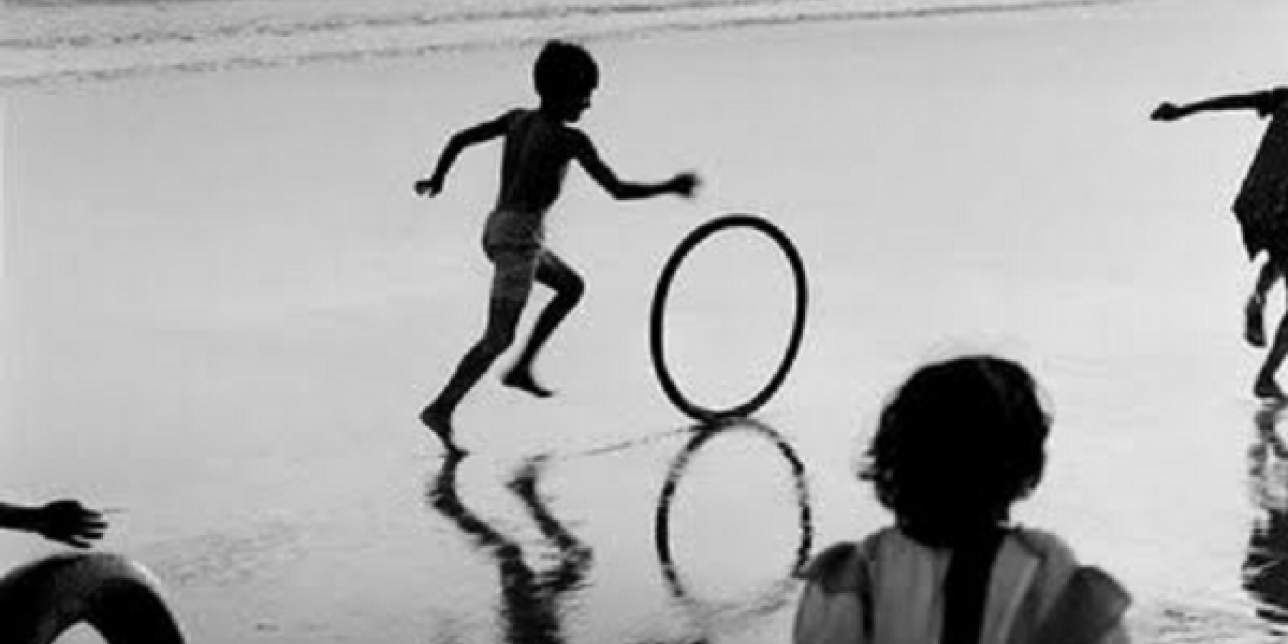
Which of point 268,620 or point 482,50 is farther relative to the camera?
point 482,50

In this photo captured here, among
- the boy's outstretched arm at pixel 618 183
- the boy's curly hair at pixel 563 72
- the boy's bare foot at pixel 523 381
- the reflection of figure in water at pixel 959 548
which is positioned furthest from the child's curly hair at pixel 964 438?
the boy's bare foot at pixel 523 381

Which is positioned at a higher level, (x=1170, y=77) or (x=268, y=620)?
(x=268, y=620)

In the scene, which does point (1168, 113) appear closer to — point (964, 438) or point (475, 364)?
point (475, 364)

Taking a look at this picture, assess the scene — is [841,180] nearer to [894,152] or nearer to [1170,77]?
[894,152]

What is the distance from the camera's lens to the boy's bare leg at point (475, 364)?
10328mm

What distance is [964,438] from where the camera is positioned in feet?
12.5

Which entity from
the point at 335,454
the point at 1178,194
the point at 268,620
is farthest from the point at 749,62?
the point at 268,620

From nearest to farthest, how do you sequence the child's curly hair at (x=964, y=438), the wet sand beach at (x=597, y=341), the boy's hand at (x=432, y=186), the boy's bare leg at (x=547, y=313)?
the child's curly hair at (x=964, y=438), the wet sand beach at (x=597, y=341), the boy's hand at (x=432, y=186), the boy's bare leg at (x=547, y=313)

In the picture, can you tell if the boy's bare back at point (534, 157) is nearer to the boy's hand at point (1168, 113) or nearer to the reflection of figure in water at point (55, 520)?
the boy's hand at point (1168, 113)

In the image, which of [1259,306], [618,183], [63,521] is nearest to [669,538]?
[618,183]

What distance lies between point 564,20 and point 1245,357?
17913 millimetres

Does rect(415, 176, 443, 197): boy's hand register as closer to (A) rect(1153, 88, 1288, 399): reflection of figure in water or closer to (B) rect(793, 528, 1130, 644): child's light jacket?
(A) rect(1153, 88, 1288, 399): reflection of figure in water

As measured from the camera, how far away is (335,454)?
32.9 ft

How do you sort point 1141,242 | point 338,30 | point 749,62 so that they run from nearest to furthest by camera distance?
point 1141,242, point 749,62, point 338,30
